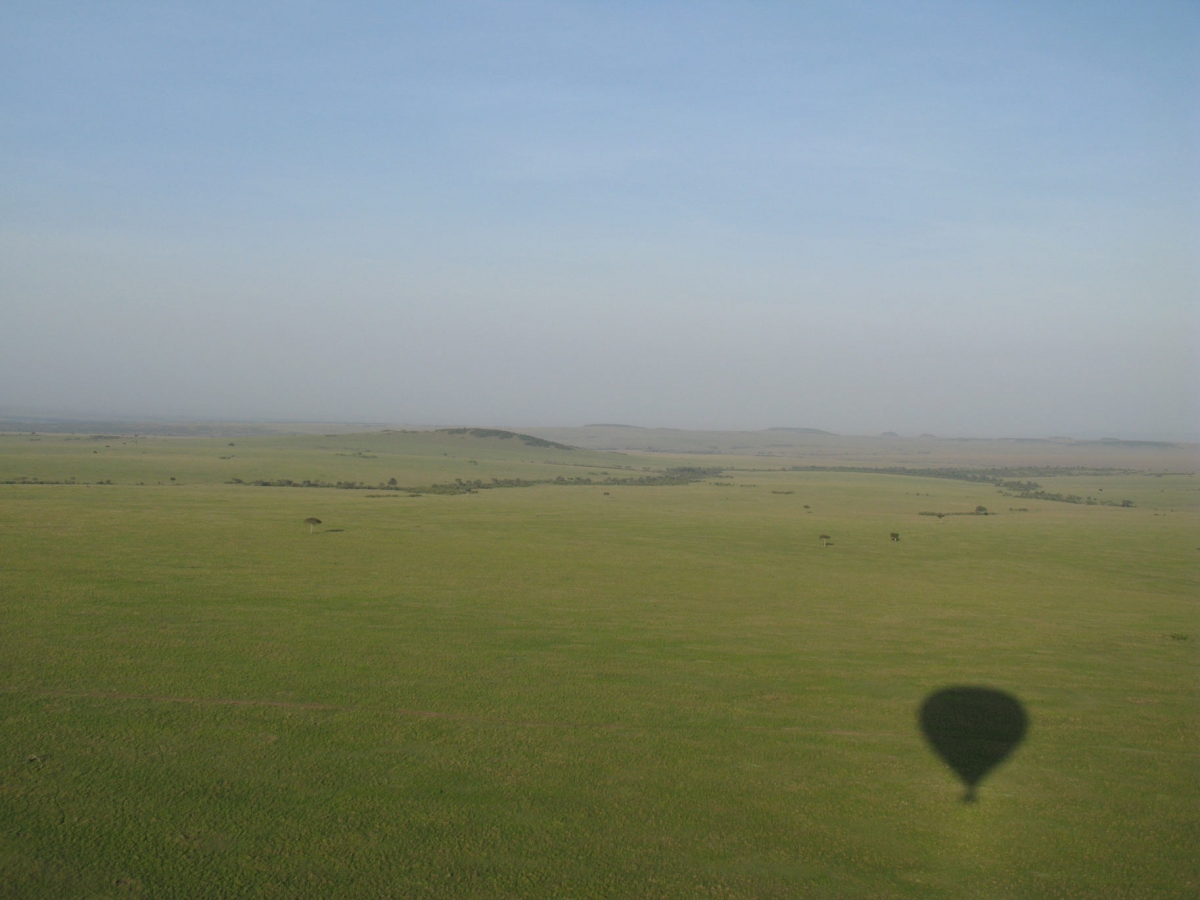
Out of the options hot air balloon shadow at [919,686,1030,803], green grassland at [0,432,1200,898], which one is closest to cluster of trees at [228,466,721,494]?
green grassland at [0,432,1200,898]

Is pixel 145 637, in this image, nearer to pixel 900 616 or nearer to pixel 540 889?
pixel 540 889

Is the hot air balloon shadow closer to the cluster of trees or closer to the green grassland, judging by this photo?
the green grassland

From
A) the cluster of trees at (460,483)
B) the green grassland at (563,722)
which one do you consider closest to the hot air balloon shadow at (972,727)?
the green grassland at (563,722)

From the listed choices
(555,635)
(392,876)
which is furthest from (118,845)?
(555,635)

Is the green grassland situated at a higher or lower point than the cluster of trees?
lower

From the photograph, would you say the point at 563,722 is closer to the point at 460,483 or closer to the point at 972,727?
the point at 972,727
